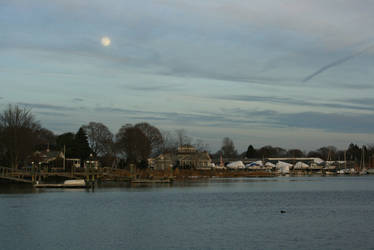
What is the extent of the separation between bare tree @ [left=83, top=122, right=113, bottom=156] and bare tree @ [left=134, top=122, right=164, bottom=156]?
8.92 metres

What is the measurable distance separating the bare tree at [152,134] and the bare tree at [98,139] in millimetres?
8922

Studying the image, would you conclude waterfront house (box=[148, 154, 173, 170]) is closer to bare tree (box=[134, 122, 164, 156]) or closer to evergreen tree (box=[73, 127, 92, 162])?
bare tree (box=[134, 122, 164, 156])

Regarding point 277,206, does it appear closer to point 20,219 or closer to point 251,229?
point 251,229

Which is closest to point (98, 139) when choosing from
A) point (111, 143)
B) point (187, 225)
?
point (111, 143)

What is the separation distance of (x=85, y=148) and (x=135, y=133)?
14618 mm

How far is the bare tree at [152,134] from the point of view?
459 feet

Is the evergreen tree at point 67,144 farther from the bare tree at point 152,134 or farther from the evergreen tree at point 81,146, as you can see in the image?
the bare tree at point 152,134

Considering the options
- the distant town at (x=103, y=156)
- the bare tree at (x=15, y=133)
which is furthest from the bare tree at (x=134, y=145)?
the bare tree at (x=15, y=133)

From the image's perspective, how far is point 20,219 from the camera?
37.2m

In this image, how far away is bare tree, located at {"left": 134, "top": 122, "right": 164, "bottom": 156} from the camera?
140000 mm

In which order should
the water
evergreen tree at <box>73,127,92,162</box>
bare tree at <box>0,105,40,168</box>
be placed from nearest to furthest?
the water < bare tree at <box>0,105,40,168</box> < evergreen tree at <box>73,127,92,162</box>

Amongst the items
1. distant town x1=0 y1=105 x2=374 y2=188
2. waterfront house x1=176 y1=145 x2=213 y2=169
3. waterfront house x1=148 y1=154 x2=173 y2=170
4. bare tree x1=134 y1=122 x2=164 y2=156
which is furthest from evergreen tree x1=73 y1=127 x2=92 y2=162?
waterfront house x1=176 y1=145 x2=213 y2=169

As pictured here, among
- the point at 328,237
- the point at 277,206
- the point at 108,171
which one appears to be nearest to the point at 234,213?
the point at 277,206

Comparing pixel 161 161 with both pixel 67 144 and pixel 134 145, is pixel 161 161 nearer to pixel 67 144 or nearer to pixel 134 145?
pixel 134 145
